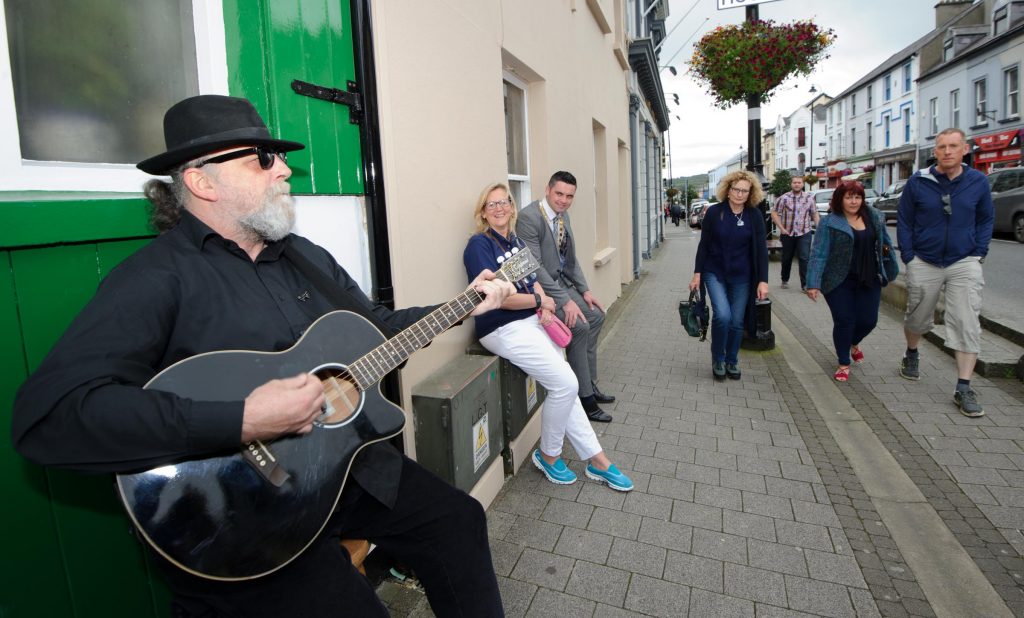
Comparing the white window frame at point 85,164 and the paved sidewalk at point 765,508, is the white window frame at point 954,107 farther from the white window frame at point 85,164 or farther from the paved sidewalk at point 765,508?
the white window frame at point 85,164

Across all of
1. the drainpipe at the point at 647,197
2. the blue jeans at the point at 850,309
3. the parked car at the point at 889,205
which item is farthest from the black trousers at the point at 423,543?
the parked car at the point at 889,205

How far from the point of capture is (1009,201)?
15.3m

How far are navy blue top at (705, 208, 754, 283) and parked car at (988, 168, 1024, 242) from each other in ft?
43.3

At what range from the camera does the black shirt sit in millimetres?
1355

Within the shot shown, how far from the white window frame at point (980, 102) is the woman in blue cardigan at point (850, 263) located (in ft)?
105

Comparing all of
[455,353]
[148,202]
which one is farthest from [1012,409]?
[148,202]

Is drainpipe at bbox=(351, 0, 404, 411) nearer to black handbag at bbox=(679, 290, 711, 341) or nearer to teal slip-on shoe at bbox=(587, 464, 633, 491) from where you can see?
teal slip-on shoe at bbox=(587, 464, 633, 491)

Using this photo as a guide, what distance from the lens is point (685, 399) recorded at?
5242 millimetres

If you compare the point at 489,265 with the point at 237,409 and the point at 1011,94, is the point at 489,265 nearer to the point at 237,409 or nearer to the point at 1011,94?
the point at 237,409

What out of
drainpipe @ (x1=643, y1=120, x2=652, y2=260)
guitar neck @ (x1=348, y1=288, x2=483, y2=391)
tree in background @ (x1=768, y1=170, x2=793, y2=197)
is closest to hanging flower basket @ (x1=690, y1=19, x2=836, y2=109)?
guitar neck @ (x1=348, y1=288, x2=483, y2=391)

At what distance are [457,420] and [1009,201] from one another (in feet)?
60.0

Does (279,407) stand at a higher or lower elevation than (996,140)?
lower

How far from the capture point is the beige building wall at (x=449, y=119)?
3000mm

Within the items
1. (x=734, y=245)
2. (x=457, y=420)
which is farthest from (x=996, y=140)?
(x=457, y=420)
